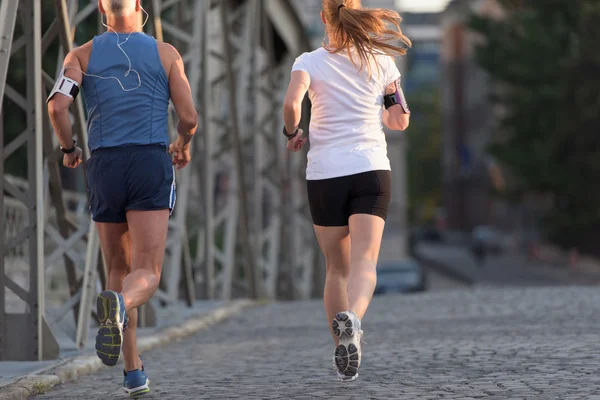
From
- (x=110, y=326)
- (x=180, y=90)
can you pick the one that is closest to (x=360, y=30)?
(x=180, y=90)

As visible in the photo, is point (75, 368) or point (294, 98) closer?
point (294, 98)

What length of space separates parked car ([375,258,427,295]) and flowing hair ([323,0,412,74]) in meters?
26.6

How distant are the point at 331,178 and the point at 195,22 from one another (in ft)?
27.8

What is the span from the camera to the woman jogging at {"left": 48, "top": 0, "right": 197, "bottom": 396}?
257 inches

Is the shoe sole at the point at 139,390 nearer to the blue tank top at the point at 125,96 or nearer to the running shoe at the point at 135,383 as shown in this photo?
the running shoe at the point at 135,383

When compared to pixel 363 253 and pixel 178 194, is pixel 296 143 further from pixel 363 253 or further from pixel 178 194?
pixel 178 194

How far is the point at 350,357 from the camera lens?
641 cm

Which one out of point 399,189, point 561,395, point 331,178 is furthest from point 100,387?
point 399,189

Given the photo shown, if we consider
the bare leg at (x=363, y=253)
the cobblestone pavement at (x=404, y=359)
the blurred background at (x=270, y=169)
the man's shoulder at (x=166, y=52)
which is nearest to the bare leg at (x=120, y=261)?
the cobblestone pavement at (x=404, y=359)

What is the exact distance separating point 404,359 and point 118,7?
2.97m

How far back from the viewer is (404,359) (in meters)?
8.58

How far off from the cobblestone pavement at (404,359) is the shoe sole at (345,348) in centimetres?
18

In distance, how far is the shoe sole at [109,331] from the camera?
5.92m

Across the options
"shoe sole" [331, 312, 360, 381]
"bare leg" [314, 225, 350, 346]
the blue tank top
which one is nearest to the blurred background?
the blue tank top
